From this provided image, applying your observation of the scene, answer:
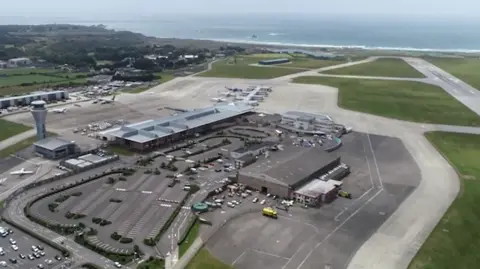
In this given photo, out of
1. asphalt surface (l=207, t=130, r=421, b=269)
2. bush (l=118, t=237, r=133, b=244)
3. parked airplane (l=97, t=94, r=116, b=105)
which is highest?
parked airplane (l=97, t=94, r=116, b=105)

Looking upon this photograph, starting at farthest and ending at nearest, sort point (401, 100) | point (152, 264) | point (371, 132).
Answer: point (401, 100), point (371, 132), point (152, 264)

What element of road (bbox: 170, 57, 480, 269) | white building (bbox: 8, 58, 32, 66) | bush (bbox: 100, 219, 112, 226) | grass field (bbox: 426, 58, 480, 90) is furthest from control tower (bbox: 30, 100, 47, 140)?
grass field (bbox: 426, 58, 480, 90)

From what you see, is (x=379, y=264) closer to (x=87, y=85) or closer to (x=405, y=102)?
(x=405, y=102)

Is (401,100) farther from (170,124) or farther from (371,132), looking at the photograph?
(170,124)

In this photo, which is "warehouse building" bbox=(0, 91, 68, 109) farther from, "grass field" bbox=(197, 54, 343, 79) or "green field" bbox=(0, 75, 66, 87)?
"grass field" bbox=(197, 54, 343, 79)

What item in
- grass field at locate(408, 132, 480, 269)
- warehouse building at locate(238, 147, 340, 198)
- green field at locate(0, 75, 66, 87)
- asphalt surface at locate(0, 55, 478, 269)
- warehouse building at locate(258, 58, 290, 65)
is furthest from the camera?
warehouse building at locate(258, 58, 290, 65)

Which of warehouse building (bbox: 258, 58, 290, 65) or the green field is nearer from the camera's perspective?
the green field

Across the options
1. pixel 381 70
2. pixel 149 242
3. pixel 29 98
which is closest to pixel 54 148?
pixel 149 242
